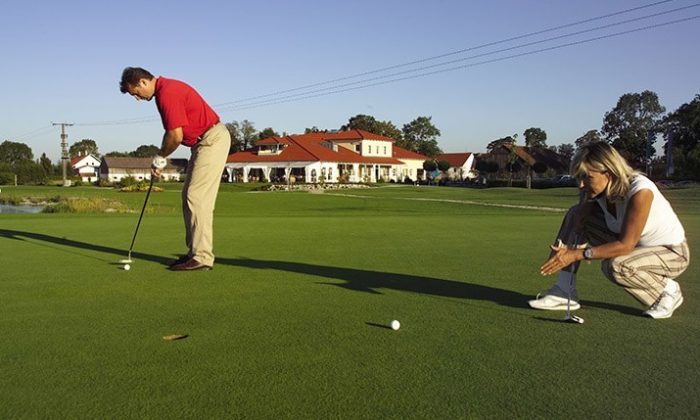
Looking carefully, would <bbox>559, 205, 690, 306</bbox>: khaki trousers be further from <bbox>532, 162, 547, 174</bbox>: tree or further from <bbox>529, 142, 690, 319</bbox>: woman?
<bbox>532, 162, 547, 174</bbox>: tree

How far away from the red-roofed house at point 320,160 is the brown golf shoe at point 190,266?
215ft

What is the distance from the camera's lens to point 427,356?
10.6 ft

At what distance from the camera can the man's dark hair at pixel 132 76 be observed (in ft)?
20.3

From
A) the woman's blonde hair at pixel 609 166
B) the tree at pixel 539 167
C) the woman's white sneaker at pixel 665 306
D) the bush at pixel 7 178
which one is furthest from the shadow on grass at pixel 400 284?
the tree at pixel 539 167

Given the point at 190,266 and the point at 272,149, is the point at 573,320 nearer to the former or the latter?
the point at 190,266

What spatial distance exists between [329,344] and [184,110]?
12.4 ft

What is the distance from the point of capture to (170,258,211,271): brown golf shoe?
610 centimetres

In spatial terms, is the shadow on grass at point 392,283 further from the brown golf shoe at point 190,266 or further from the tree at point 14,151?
the tree at point 14,151

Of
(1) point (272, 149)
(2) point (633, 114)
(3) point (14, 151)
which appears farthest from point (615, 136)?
(3) point (14, 151)

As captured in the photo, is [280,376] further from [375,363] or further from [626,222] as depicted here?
[626,222]

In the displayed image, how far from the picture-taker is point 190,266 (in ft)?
20.1

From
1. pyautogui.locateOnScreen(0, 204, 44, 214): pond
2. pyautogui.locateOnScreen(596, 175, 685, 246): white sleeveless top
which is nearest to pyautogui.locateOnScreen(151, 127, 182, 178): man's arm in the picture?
pyautogui.locateOnScreen(596, 175, 685, 246): white sleeveless top

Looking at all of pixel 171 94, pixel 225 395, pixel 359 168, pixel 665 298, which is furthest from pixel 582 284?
pixel 359 168

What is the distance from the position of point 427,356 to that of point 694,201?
99.5 feet
